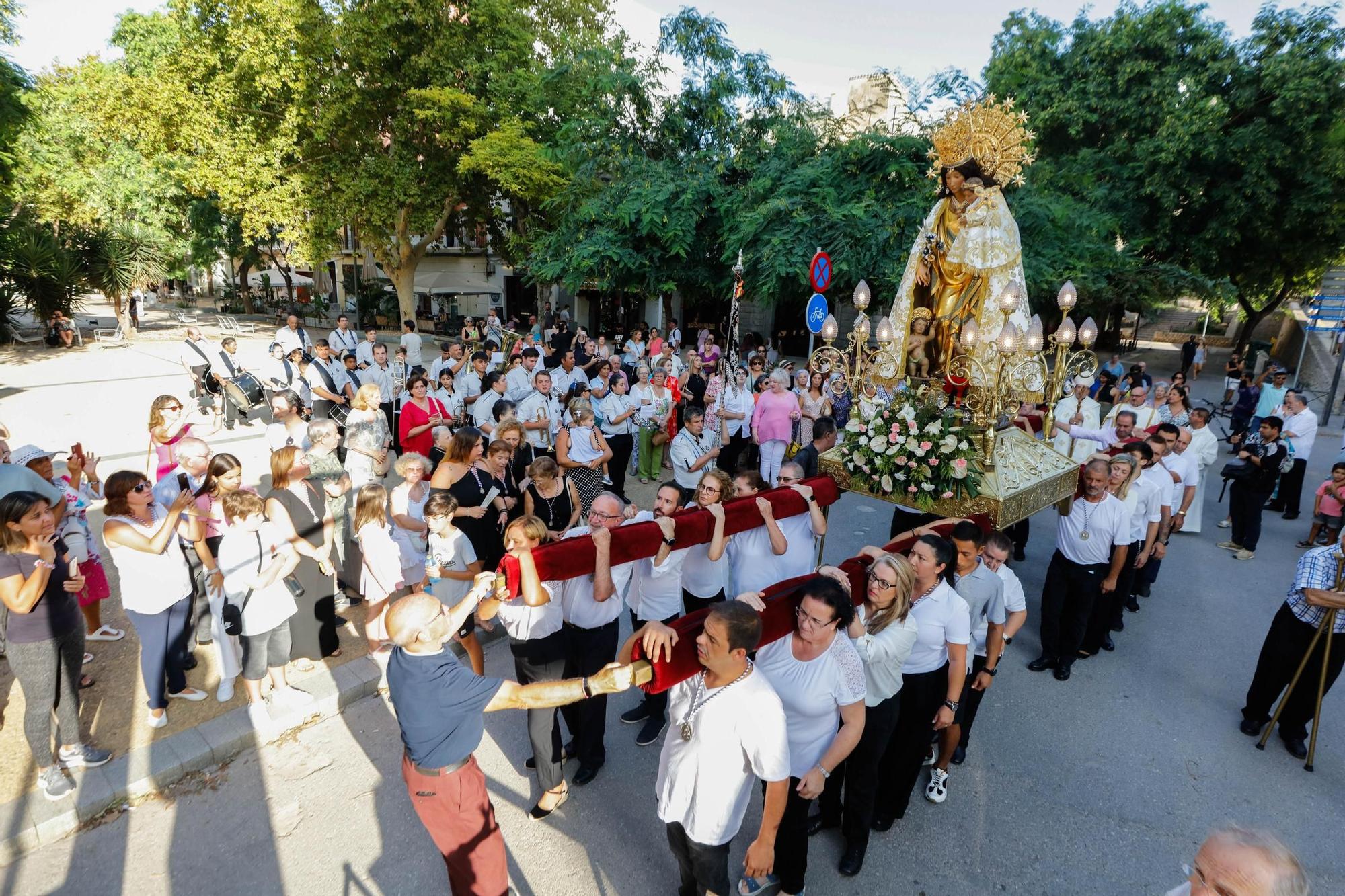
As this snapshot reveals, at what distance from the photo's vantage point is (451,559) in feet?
15.6

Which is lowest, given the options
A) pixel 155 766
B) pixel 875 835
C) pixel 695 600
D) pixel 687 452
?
pixel 875 835

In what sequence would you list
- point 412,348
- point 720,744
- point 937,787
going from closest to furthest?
point 720,744, point 937,787, point 412,348

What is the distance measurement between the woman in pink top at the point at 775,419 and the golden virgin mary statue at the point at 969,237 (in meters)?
2.43

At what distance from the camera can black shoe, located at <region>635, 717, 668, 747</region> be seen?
4836 mm

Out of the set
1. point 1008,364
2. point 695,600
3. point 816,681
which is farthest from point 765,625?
point 1008,364

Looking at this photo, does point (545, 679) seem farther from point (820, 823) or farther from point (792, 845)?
point (820, 823)

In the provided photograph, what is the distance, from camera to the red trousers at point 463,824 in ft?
9.92

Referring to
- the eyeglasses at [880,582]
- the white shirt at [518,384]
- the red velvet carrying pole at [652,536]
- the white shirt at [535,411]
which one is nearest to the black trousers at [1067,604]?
the red velvet carrying pole at [652,536]

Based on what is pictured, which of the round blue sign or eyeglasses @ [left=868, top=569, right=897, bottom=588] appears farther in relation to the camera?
the round blue sign

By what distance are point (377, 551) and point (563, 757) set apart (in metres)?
1.92

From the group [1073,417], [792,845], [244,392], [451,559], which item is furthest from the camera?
[244,392]

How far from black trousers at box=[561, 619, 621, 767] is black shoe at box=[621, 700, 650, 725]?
46 centimetres

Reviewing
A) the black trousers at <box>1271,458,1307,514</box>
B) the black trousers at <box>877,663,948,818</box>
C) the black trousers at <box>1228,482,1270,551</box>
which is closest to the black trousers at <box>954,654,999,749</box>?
the black trousers at <box>877,663,948,818</box>

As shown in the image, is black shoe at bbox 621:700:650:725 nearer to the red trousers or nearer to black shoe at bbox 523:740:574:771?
black shoe at bbox 523:740:574:771
